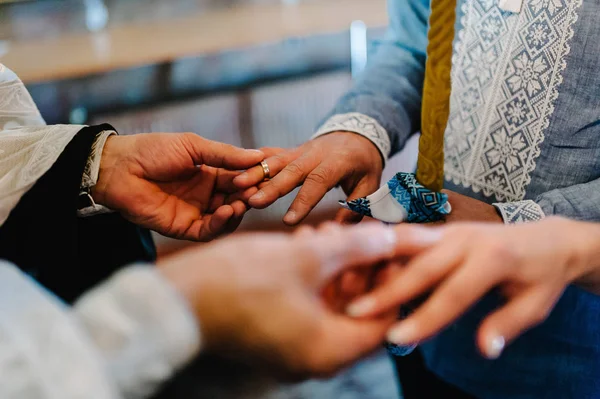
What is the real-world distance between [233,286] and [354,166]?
337 mm

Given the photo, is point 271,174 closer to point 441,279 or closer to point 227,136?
point 441,279

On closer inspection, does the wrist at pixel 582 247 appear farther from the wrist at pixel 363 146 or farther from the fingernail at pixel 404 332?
the wrist at pixel 363 146

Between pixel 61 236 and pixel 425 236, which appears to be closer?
pixel 425 236

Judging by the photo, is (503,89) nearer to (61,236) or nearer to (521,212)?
(521,212)

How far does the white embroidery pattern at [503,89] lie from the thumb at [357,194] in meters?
0.12

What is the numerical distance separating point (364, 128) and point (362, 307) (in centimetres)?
36

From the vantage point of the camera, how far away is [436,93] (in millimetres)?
430

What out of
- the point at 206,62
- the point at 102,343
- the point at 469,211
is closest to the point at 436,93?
the point at 469,211

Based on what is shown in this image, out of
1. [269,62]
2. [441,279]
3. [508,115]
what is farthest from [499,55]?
[269,62]

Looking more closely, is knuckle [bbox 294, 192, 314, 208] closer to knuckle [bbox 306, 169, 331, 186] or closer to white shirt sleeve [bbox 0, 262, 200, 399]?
knuckle [bbox 306, 169, 331, 186]

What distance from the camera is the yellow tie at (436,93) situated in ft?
1.34

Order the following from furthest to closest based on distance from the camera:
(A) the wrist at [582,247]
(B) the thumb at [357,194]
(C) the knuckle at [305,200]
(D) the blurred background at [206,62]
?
(D) the blurred background at [206,62]
(C) the knuckle at [305,200]
(B) the thumb at [357,194]
(A) the wrist at [582,247]

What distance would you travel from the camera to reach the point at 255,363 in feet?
0.99

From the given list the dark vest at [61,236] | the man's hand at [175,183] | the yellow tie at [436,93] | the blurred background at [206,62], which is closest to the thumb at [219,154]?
the man's hand at [175,183]
